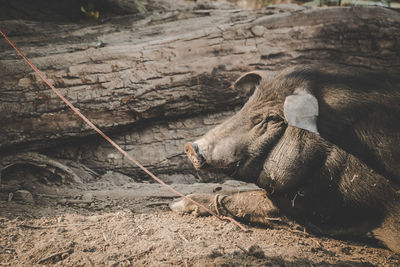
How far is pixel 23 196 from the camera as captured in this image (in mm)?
3043

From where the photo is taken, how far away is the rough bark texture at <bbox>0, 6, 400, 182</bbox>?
142 inches

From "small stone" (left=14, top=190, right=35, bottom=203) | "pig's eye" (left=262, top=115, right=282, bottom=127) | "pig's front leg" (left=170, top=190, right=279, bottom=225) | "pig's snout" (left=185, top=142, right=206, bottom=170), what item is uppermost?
"pig's eye" (left=262, top=115, right=282, bottom=127)

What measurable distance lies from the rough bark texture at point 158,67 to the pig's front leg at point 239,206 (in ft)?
3.00

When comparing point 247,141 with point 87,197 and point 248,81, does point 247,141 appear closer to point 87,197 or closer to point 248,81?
point 248,81

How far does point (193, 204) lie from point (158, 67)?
6.01 feet

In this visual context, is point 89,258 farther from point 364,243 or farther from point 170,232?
point 364,243

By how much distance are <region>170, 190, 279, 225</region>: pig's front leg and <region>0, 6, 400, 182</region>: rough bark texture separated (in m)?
0.91

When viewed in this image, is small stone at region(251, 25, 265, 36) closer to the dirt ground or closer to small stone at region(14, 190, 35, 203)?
the dirt ground

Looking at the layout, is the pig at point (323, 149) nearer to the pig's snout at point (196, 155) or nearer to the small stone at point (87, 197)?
the pig's snout at point (196, 155)

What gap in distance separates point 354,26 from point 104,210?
3904 millimetres

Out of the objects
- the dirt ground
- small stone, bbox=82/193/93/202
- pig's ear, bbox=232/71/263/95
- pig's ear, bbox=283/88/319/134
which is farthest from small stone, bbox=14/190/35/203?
pig's ear, bbox=283/88/319/134

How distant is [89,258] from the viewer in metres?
2.08

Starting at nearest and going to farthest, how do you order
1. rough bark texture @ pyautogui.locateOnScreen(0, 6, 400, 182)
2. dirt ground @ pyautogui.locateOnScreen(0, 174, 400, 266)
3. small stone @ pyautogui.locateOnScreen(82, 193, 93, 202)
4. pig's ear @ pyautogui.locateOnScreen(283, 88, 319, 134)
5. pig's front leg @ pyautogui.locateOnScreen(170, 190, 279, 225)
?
dirt ground @ pyautogui.locateOnScreen(0, 174, 400, 266) → pig's ear @ pyautogui.locateOnScreen(283, 88, 319, 134) → pig's front leg @ pyautogui.locateOnScreen(170, 190, 279, 225) → small stone @ pyautogui.locateOnScreen(82, 193, 93, 202) → rough bark texture @ pyautogui.locateOnScreen(0, 6, 400, 182)

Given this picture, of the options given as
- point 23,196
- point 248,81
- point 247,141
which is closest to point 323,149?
point 247,141
